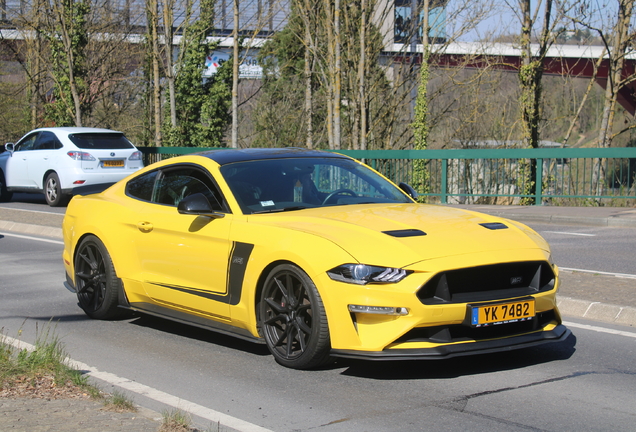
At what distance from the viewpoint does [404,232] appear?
5.20 meters

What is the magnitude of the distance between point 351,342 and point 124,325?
2850mm

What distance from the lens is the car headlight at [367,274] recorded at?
489 cm

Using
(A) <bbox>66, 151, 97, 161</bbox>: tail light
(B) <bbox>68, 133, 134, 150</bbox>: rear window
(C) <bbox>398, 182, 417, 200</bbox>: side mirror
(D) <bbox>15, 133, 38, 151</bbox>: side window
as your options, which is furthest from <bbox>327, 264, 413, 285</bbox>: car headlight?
(D) <bbox>15, 133, 38, 151</bbox>: side window

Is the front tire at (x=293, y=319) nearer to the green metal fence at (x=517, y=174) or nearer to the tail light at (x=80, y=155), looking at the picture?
the green metal fence at (x=517, y=174)

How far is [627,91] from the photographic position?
37344 millimetres

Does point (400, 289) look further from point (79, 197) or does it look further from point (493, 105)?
point (493, 105)

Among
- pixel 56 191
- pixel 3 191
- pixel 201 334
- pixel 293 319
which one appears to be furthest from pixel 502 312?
pixel 3 191

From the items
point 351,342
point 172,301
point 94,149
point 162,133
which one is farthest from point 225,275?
point 162,133

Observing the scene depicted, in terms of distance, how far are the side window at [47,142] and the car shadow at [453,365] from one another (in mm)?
15609

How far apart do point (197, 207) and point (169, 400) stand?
162 cm

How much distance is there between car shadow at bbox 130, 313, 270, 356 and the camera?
617 centimetres

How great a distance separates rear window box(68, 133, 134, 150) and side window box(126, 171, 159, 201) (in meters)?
12.8

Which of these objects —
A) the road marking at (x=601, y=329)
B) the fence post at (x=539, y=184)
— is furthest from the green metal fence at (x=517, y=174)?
the road marking at (x=601, y=329)

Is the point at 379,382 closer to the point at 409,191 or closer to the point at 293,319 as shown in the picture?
the point at 293,319
